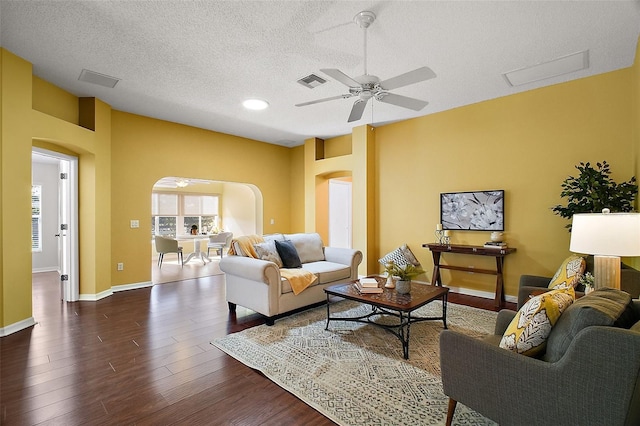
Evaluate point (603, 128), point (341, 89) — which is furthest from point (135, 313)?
point (603, 128)

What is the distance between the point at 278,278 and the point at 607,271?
278 centimetres

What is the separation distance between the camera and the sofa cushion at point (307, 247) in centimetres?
451

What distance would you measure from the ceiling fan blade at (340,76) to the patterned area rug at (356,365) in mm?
2284

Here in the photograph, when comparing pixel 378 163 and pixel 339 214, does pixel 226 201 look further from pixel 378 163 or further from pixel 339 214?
pixel 378 163

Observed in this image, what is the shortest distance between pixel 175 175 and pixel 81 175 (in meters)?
1.38

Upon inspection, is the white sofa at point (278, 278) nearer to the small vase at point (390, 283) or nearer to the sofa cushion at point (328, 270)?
the sofa cushion at point (328, 270)

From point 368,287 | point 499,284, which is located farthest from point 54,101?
point 499,284

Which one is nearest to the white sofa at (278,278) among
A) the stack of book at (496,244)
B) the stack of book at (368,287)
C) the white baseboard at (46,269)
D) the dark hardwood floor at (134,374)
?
the dark hardwood floor at (134,374)

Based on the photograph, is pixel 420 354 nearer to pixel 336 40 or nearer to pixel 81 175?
pixel 336 40

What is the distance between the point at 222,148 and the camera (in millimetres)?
6184

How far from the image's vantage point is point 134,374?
2383 mm

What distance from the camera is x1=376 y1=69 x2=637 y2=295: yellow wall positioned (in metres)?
3.66

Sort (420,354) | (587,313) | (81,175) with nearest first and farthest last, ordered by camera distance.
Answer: (587,313) < (420,354) < (81,175)

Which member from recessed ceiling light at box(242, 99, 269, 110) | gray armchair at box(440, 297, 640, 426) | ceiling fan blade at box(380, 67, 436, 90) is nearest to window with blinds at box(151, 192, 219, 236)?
recessed ceiling light at box(242, 99, 269, 110)
